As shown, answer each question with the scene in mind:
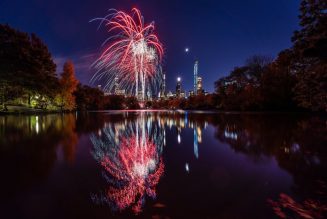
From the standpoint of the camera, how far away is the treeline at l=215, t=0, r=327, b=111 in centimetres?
825

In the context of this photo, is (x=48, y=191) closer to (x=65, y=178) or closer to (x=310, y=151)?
(x=65, y=178)

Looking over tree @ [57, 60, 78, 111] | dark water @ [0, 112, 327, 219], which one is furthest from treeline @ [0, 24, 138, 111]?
dark water @ [0, 112, 327, 219]

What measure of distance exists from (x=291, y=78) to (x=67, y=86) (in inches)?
1647

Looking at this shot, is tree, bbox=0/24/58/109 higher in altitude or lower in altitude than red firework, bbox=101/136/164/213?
higher

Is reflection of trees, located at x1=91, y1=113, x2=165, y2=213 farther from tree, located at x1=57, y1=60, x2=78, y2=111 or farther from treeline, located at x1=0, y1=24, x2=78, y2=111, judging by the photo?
tree, located at x1=57, y1=60, x2=78, y2=111

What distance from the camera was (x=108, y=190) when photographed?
5.09 m

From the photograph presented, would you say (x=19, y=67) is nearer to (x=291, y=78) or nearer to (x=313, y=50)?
(x=313, y=50)

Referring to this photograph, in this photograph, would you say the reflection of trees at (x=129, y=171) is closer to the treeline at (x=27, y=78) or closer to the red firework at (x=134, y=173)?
the red firework at (x=134, y=173)

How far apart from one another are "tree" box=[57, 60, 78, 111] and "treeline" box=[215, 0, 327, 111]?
34.6 metres

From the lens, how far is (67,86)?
5244 cm

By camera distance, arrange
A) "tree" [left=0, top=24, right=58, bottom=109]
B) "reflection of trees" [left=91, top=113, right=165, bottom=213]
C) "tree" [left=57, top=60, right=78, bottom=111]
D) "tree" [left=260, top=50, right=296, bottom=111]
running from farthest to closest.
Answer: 1. "tree" [left=57, top=60, right=78, bottom=111]
2. "tree" [left=260, top=50, right=296, bottom=111]
3. "tree" [left=0, top=24, right=58, bottom=109]
4. "reflection of trees" [left=91, top=113, right=165, bottom=213]

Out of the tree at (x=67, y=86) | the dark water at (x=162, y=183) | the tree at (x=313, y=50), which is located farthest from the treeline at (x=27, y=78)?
the tree at (x=313, y=50)

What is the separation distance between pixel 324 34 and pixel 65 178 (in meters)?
8.11

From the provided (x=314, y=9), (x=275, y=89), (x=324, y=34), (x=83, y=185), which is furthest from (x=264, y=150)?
(x=275, y=89)
